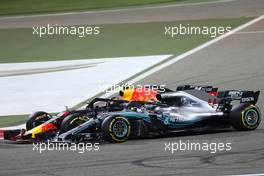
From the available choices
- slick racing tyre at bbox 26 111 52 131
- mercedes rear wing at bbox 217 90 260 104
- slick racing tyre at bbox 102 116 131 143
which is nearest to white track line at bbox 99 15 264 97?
slick racing tyre at bbox 26 111 52 131

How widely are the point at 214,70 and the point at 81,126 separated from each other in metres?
9.14

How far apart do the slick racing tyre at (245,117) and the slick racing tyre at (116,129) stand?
7.19 feet

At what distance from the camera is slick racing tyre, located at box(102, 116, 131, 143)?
1576cm

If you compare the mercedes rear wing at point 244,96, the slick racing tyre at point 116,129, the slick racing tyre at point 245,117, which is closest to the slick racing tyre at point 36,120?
the slick racing tyre at point 116,129

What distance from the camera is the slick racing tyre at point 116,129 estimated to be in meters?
15.8

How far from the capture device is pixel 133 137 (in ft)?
54.3

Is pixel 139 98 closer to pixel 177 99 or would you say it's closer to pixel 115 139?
pixel 177 99

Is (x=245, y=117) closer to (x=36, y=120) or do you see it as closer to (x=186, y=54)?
(x=36, y=120)

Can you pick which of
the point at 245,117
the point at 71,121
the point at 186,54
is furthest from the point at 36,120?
the point at 186,54

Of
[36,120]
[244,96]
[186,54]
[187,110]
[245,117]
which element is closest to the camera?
[245,117]

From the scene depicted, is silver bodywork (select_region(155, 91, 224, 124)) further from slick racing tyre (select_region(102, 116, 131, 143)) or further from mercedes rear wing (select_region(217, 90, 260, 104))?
slick racing tyre (select_region(102, 116, 131, 143))

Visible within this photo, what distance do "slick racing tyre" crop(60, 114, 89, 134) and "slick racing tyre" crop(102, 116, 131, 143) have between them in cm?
92

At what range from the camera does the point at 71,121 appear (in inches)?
648

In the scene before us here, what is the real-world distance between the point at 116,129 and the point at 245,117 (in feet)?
8.66
